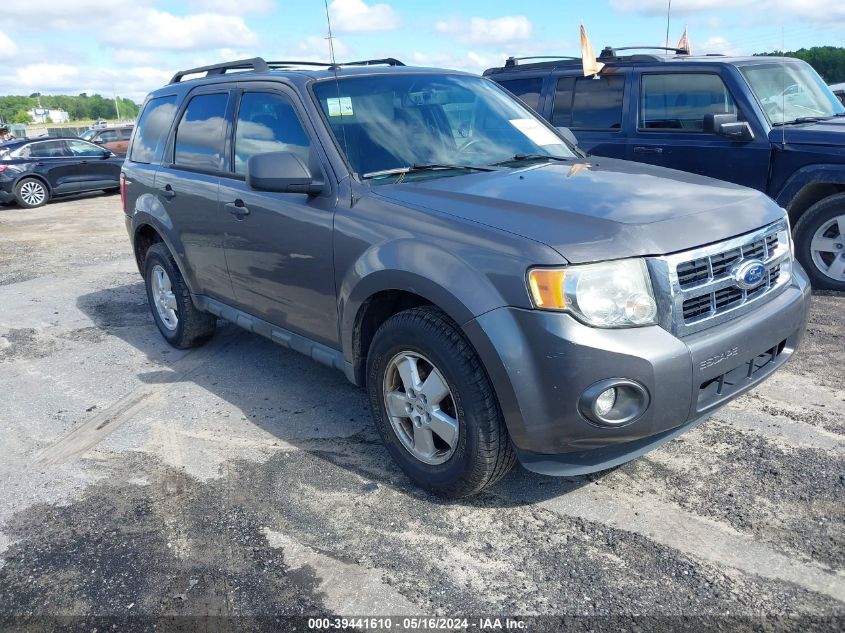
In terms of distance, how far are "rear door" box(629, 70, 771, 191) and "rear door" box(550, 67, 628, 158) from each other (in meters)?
0.15

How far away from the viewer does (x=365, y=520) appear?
3199 millimetres

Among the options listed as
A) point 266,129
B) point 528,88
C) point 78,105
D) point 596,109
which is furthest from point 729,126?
point 78,105

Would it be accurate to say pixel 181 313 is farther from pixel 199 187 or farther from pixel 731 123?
pixel 731 123

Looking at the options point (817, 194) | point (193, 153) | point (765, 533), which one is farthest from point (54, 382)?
point (817, 194)

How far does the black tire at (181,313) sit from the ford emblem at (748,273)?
146 inches

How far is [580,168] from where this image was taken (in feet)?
12.5

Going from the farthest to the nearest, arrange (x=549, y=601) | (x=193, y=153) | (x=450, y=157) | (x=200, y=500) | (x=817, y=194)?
(x=817, y=194), (x=193, y=153), (x=450, y=157), (x=200, y=500), (x=549, y=601)

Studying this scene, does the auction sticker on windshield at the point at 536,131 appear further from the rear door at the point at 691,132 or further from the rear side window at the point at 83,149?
the rear side window at the point at 83,149

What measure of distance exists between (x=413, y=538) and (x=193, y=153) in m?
3.05

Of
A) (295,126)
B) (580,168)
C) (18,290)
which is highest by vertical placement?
(295,126)

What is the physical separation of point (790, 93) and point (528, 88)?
2507mm

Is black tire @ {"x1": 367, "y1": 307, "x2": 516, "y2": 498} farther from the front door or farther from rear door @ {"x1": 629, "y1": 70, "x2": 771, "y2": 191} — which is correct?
rear door @ {"x1": 629, "y1": 70, "x2": 771, "y2": 191}

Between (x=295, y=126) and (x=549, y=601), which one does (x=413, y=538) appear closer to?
(x=549, y=601)

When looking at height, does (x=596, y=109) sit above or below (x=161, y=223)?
above
